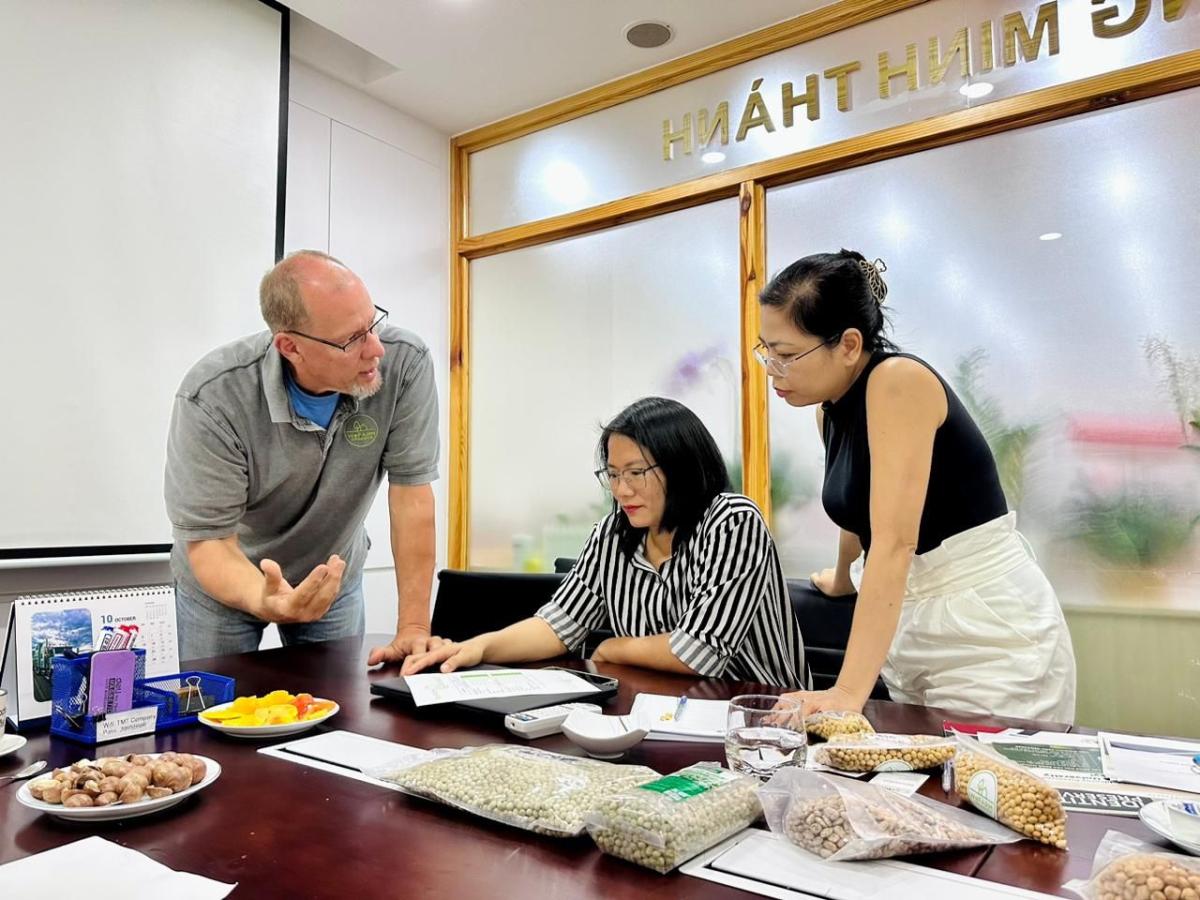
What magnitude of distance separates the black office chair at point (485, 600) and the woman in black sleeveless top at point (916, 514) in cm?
103

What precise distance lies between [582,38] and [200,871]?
316 cm

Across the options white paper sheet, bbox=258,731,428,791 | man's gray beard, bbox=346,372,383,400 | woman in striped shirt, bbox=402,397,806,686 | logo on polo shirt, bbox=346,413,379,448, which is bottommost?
white paper sheet, bbox=258,731,428,791

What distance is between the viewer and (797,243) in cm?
306

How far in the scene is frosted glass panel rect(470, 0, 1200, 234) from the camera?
2.47m

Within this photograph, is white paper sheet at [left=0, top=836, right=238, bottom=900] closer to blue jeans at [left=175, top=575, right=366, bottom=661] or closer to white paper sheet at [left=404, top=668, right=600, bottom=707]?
white paper sheet at [left=404, top=668, right=600, bottom=707]

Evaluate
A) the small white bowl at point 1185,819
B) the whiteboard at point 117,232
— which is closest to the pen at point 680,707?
the small white bowl at point 1185,819

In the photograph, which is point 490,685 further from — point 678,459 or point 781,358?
point 781,358

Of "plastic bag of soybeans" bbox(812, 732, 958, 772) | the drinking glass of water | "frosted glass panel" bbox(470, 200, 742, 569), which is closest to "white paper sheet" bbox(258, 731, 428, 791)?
the drinking glass of water

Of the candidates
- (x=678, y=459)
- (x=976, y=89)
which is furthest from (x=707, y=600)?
(x=976, y=89)

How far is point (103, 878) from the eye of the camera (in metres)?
0.66

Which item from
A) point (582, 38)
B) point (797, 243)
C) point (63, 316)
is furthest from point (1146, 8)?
point (63, 316)

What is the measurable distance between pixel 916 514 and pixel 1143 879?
0.83 metres

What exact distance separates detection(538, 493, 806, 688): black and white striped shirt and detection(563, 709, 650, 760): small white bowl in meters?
0.53

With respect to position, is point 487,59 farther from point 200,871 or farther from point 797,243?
point 200,871
